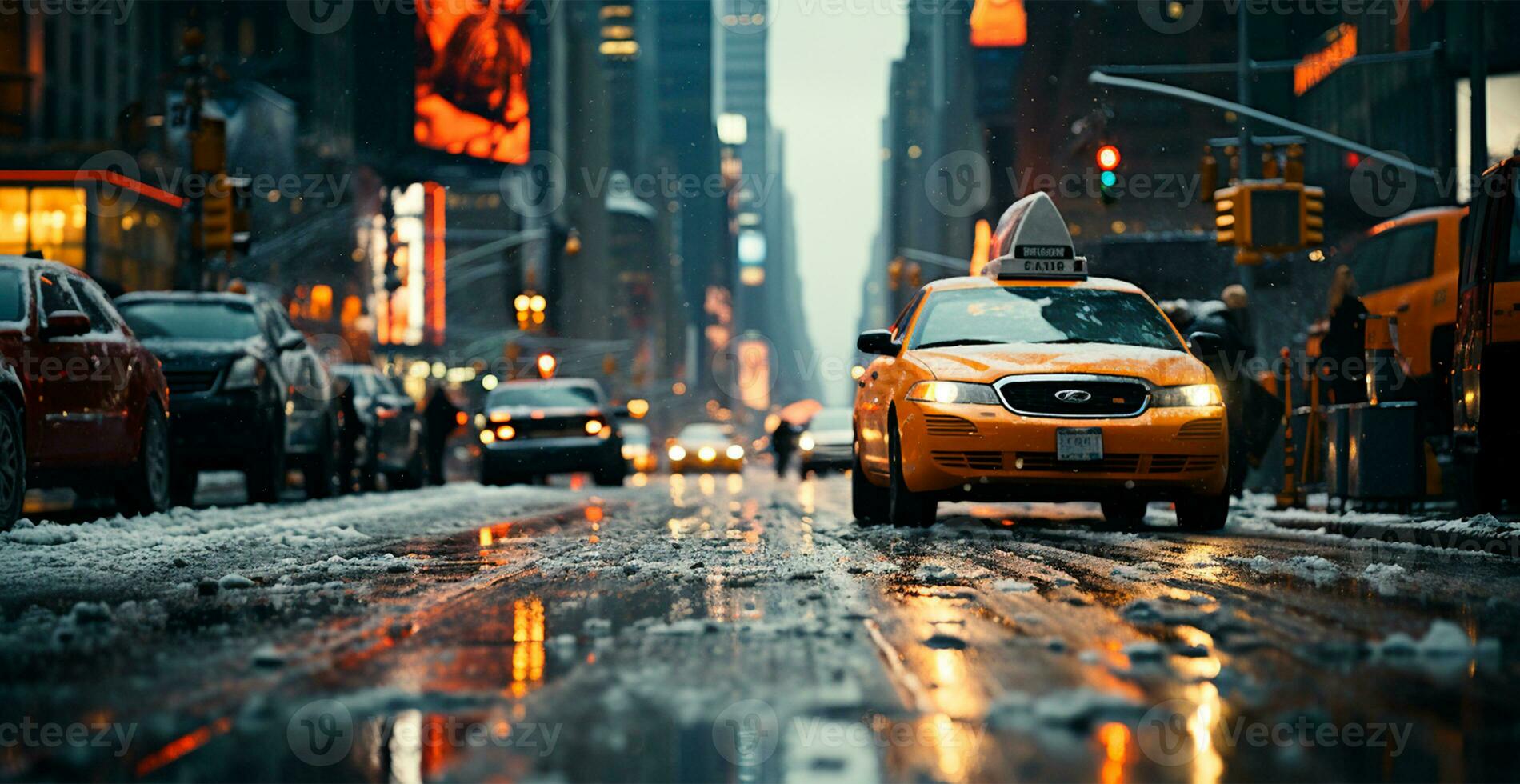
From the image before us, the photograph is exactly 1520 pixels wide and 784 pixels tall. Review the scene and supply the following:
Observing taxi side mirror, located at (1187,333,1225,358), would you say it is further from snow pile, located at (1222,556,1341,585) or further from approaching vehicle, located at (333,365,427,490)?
approaching vehicle, located at (333,365,427,490)

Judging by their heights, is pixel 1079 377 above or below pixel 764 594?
above

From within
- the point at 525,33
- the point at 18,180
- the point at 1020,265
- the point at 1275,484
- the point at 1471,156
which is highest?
the point at 525,33

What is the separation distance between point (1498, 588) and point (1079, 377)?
4044 mm

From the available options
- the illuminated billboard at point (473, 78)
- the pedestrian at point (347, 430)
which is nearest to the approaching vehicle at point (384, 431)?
the pedestrian at point (347, 430)

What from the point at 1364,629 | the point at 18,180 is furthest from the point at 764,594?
the point at 18,180

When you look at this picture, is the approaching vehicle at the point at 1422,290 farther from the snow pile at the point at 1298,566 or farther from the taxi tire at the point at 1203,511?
the snow pile at the point at 1298,566

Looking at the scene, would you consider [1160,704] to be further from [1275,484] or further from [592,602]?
[1275,484]

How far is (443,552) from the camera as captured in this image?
32.1 ft

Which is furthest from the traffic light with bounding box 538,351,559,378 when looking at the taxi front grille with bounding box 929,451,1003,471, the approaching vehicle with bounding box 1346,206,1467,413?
the taxi front grille with bounding box 929,451,1003,471

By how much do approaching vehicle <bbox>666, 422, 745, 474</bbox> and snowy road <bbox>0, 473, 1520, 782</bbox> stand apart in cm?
3194

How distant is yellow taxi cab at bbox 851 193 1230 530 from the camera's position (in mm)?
10820

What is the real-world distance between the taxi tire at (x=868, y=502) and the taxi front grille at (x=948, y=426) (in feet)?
6.22

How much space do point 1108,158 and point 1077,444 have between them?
14.4 metres

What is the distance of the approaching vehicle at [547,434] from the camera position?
24.2 meters
